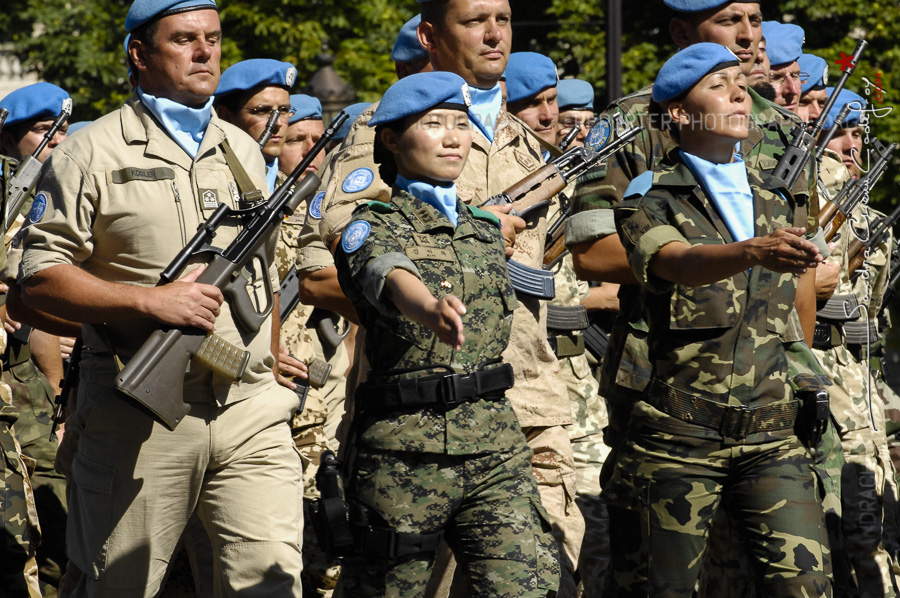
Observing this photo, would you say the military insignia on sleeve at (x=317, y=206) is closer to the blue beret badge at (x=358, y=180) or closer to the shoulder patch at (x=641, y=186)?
the blue beret badge at (x=358, y=180)

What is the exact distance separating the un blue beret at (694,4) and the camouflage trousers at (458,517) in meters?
2.45

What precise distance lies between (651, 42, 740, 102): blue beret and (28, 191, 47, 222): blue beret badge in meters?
2.16

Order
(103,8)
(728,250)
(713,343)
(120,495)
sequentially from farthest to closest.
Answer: (103,8), (120,495), (713,343), (728,250)

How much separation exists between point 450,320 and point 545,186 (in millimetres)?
1863

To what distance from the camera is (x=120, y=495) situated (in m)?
5.04

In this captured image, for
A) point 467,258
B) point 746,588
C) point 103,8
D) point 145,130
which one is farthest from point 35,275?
point 103,8

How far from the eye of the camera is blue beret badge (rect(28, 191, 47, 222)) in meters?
5.03

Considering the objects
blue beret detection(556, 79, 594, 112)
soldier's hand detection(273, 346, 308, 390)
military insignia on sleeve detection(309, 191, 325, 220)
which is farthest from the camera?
blue beret detection(556, 79, 594, 112)

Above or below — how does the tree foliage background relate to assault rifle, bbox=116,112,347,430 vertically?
below

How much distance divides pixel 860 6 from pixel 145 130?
974cm

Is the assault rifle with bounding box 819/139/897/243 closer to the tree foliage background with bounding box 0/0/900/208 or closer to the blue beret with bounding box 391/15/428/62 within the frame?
the blue beret with bounding box 391/15/428/62

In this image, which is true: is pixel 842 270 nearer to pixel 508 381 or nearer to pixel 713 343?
pixel 713 343

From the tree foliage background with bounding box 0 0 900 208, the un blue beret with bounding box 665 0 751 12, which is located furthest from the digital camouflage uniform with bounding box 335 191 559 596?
the tree foliage background with bounding box 0 0 900 208

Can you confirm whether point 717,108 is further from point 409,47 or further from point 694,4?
point 409,47
